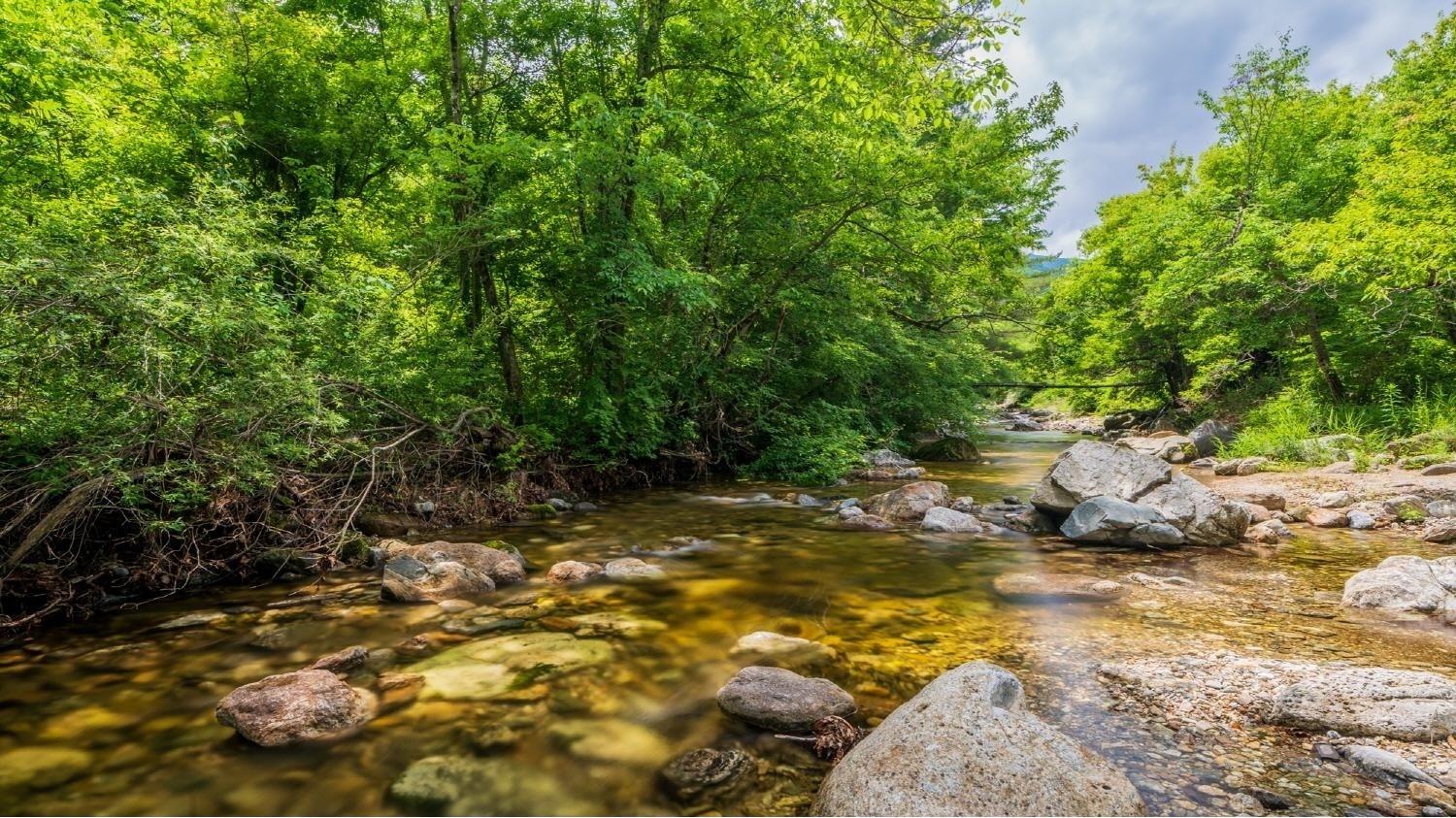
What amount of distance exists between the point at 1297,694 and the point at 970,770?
78.4 inches

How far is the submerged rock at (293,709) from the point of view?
307 centimetres

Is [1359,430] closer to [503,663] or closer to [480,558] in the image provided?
[480,558]

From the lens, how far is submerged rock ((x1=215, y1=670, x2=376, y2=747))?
3.07m

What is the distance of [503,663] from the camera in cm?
397

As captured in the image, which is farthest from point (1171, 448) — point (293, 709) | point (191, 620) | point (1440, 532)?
point (191, 620)

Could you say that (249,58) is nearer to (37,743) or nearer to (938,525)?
(37,743)

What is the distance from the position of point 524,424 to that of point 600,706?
6.71 m

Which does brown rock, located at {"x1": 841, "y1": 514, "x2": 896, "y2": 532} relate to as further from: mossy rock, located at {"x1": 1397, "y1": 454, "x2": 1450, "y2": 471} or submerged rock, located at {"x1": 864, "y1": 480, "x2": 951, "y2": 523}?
mossy rock, located at {"x1": 1397, "y1": 454, "x2": 1450, "y2": 471}

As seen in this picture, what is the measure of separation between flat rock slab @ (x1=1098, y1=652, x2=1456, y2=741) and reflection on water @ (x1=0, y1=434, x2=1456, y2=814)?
288mm

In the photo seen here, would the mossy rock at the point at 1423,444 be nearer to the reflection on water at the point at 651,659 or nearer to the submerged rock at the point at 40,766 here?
the reflection on water at the point at 651,659

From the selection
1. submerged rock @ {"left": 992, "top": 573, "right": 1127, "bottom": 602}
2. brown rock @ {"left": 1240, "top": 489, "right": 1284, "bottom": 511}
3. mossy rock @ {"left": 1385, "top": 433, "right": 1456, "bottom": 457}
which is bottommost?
submerged rock @ {"left": 992, "top": 573, "right": 1127, "bottom": 602}

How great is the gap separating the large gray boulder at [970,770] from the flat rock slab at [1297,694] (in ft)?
3.51

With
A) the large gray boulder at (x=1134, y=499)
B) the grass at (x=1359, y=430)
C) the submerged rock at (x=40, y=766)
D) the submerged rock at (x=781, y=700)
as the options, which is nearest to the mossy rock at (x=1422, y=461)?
the grass at (x=1359, y=430)

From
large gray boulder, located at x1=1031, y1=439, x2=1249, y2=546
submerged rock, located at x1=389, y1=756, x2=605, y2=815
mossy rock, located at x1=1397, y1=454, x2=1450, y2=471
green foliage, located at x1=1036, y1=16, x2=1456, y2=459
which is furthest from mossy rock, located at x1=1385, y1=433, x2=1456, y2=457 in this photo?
submerged rock, located at x1=389, y1=756, x2=605, y2=815
